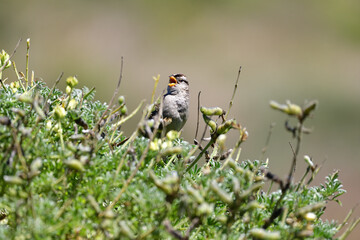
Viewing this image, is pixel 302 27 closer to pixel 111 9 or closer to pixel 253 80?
pixel 253 80

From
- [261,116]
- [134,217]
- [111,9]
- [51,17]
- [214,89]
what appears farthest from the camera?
[111,9]

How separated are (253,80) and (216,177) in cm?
877

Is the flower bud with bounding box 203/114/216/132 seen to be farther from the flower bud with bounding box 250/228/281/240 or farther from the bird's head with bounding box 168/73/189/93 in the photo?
the bird's head with bounding box 168/73/189/93

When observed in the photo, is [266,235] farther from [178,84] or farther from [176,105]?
[178,84]

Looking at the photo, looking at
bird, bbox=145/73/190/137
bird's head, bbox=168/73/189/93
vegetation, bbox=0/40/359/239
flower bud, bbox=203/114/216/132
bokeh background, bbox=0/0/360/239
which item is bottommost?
bokeh background, bbox=0/0/360/239

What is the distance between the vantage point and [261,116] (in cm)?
841

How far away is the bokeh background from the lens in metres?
8.26

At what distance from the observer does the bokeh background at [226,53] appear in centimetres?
826

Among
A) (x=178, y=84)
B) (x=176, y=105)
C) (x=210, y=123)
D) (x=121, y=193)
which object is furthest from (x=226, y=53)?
(x=121, y=193)

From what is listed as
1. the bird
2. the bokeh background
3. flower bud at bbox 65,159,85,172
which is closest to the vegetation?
flower bud at bbox 65,159,85,172

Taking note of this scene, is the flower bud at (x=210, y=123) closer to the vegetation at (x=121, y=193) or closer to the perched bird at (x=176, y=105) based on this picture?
the vegetation at (x=121, y=193)

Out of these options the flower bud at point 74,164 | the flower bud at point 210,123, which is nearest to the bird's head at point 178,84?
the flower bud at point 210,123

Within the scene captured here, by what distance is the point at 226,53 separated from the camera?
10.8 meters

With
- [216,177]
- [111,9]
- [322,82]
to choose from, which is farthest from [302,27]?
[216,177]
